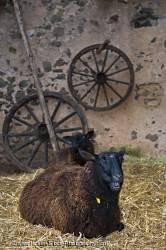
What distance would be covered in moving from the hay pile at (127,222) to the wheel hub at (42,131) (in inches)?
40.4

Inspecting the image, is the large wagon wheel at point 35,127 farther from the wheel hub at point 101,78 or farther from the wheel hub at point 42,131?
the wheel hub at point 101,78

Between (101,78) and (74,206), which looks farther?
(101,78)

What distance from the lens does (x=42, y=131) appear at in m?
7.10

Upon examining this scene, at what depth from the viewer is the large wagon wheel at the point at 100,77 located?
22.8 ft

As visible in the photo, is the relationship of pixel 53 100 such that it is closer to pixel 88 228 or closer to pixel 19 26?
pixel 19 26

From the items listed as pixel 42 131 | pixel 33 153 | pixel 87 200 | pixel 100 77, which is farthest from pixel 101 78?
pixel 87 200

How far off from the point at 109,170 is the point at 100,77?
3.25 meters

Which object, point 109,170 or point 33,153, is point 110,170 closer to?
point 109,170

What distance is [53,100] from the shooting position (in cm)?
720

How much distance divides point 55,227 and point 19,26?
376cm

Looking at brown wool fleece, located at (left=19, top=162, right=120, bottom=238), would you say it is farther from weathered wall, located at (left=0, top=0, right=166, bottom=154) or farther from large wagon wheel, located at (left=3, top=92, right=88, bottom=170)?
weathered wall, located at (left=0, top=0, right=166, bottom=154)

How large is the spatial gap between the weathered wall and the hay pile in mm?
1188

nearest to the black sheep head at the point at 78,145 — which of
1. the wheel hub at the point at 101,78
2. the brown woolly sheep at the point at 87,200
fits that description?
the brown woolly sheep at the point at 87,200

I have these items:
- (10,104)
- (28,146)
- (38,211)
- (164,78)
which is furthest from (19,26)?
(38,211)
